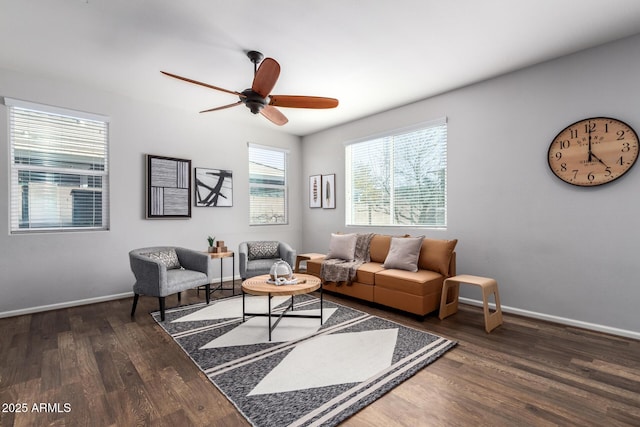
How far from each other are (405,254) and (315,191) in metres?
2.72

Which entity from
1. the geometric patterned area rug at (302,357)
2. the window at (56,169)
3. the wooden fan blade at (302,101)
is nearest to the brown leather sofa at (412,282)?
the geometric patterned area rug at (302,357)

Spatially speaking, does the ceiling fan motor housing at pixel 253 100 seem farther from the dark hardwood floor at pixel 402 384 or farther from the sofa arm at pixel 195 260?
the dark hardwood floor at pixel 402 384

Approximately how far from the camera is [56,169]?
3861 millimetres

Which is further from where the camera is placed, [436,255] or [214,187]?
[214,187]

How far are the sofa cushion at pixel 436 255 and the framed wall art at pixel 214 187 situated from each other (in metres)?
3.31

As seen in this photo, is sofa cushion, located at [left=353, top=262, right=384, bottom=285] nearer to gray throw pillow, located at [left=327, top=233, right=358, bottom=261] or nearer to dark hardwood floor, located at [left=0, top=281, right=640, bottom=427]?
gray throw pillow, located at [left=327, top=233, right=358, bottom=261]

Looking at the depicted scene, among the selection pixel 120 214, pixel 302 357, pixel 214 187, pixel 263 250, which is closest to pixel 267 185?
pixel 214 187

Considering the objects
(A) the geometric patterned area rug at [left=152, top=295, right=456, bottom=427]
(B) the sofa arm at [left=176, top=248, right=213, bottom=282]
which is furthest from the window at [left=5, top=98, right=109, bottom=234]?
(A) the geometric patterned area rug at [left=152, top=295, right=456, bottom=427]

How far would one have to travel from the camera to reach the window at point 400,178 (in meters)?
4.34

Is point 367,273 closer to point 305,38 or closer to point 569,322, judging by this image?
point 569,322

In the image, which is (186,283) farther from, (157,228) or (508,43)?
(508,43)

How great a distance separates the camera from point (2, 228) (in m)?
3.51

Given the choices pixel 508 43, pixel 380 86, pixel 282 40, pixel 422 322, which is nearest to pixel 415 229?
pixel 422 322

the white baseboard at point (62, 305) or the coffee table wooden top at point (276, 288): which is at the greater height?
the coffee table wooden top at point (276, 288)
